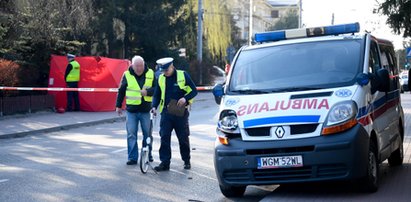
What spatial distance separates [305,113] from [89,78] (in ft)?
53.8

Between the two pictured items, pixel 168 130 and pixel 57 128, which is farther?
pixel 57 128

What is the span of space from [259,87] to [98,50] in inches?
1025

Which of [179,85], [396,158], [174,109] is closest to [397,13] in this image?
[396,158]

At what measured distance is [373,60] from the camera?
28.0ft

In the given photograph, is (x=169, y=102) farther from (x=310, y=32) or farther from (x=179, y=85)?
(x=310, y=32)

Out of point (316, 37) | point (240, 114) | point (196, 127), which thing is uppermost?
point (316, 37)

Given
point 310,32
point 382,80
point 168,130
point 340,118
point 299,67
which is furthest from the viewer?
point 168,130

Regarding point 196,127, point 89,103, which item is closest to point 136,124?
point 196,127

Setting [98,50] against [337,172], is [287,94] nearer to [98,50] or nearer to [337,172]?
[337,172]

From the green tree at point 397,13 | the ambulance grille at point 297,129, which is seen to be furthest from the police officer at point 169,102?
the green tree at point 397,13

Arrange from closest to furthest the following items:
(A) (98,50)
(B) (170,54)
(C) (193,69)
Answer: (A) (98,50) < (B) (170,54) < (C) (193,69)

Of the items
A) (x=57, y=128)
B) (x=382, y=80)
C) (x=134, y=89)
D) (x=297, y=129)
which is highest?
(x=382, y=80)

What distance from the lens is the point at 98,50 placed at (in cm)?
3328

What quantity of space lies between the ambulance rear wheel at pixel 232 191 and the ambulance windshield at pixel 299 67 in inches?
47.0
